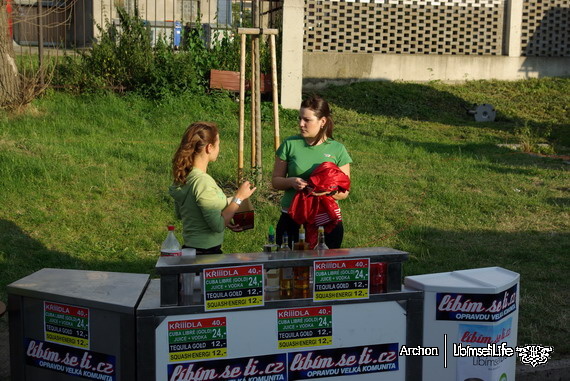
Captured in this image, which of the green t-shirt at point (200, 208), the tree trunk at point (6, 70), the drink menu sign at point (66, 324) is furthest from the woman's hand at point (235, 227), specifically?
the tree trunk at point (6, 70)

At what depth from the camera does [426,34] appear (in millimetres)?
19156

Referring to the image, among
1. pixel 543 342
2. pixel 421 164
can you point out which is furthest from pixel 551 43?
pixel 543 342

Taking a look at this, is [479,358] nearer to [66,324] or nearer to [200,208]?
[200,208]

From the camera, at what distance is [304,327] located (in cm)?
396

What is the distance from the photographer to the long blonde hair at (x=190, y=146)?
472cm

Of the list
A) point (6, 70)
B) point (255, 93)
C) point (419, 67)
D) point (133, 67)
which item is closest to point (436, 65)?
point (419, 67)

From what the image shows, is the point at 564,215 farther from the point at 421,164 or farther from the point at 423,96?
the point at 423,96

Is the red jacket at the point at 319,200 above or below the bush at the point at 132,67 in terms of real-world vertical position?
below

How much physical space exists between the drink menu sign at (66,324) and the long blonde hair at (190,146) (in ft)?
4.02

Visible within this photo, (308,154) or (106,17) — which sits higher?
(106,17)

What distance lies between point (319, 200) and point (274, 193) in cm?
400

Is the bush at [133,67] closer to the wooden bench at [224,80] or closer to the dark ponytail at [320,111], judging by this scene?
the wooden bench at [224,80]

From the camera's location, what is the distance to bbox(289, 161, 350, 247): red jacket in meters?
5.07

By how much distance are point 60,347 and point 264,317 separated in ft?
3.52
